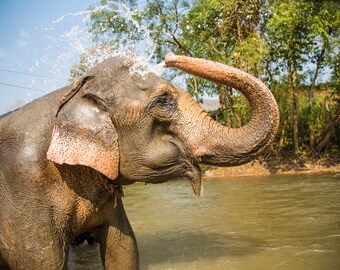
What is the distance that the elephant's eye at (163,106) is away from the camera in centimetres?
267

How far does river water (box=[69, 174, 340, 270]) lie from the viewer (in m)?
4.29

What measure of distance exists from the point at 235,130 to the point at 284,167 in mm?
9279

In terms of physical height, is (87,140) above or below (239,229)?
above

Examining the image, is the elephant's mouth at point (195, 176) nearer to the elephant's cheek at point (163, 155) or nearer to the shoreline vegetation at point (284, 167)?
the elephant's cheek at point (163, 155)

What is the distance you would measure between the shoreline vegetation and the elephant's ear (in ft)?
28.3

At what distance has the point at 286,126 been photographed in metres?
13.2

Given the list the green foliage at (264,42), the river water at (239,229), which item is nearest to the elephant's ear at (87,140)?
the river water at (239,229)

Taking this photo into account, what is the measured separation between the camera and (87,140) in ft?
8.63

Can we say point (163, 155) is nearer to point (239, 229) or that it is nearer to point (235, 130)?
point (235, 130)

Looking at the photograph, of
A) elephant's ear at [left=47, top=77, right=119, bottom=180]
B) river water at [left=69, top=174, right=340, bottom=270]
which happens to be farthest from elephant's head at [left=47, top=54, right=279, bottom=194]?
river water at [left=69, top=174, right=340, bottom=270]

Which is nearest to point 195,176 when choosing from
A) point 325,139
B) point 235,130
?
point 235,130

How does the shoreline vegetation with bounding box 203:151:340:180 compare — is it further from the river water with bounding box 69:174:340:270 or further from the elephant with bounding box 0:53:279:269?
the elephant with bounding box 0:53:279:269

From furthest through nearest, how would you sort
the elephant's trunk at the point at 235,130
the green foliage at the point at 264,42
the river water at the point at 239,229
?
the green foliage at the point at 264,42
the river water at the point at 239,229
the elephant's trunk at the point at 235,130

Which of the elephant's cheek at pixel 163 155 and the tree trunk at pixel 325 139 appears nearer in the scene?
the elephant's cheek at pixel 163 155
